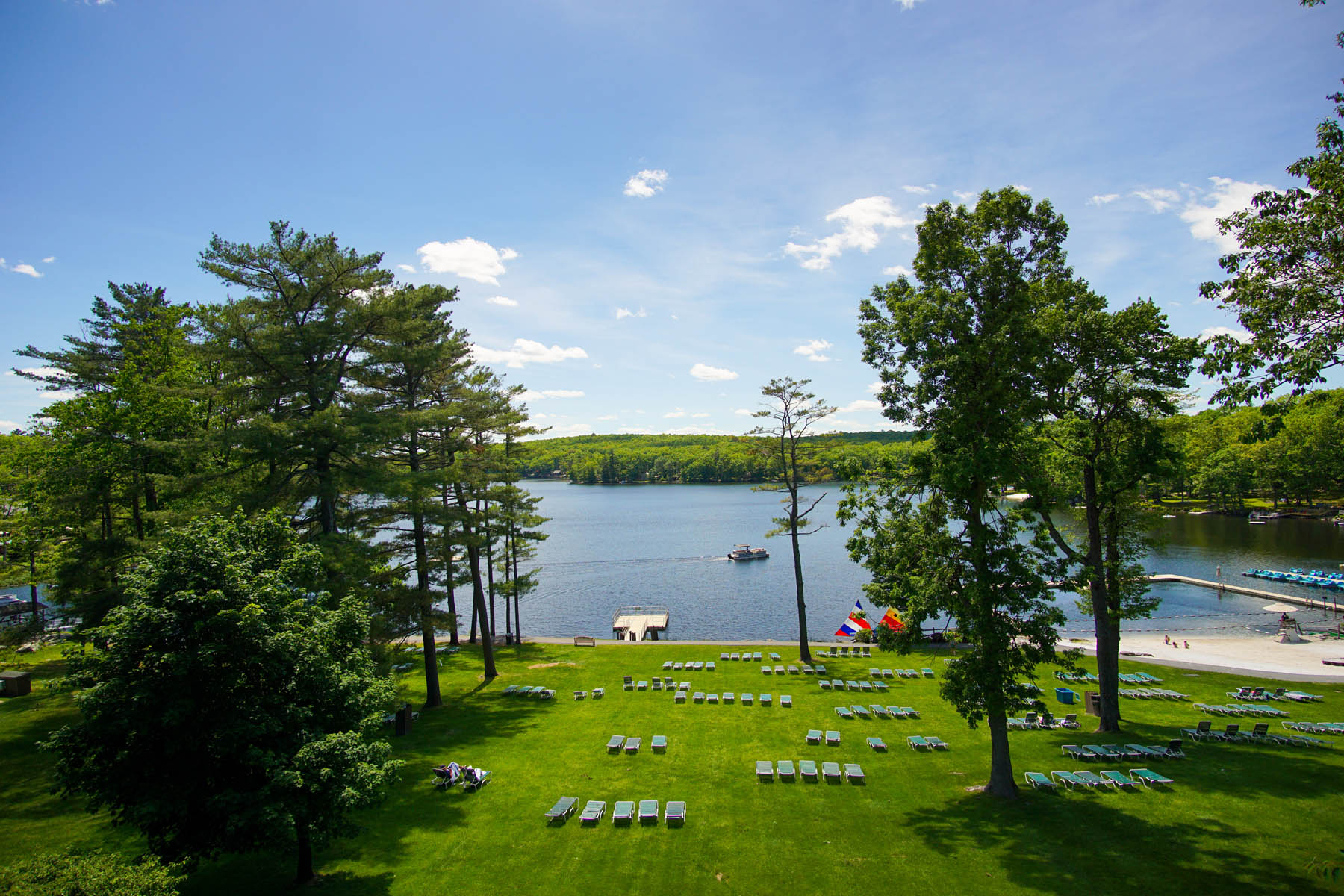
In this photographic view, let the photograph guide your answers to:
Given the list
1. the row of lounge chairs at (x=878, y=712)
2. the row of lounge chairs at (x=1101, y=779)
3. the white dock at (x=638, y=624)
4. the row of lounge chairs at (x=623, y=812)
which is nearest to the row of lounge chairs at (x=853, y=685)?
the row of lounge chairs at (x=878, y=712)

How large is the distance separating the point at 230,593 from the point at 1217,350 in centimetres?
1697

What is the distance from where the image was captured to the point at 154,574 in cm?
1069

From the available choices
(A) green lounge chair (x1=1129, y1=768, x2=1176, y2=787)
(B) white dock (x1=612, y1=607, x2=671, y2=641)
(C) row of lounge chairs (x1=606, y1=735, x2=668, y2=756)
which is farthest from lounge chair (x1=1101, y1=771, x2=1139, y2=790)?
(B) white dock (x1=612, y1=607, x2=671, y2=641)

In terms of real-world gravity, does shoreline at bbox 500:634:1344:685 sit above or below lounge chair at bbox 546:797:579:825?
below

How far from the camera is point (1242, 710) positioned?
859 inches

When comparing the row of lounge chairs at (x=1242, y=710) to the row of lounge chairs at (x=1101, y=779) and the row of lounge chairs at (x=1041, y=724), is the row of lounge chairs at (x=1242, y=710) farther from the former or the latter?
the row of lounge chairs at (x=1101, y=779)

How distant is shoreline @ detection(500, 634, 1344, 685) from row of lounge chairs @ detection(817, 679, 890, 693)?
26.5 feet

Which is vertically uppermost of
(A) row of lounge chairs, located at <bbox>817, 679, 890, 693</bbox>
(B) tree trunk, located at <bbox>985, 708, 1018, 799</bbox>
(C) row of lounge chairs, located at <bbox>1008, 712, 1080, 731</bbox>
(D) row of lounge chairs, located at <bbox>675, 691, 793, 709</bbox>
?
(B) tree trunk, located at <bbox>985, 708, 1018, 799</bbox>

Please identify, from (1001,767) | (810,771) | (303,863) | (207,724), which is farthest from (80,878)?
(1001,767)

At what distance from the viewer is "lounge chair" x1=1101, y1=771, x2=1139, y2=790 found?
15.9 meters

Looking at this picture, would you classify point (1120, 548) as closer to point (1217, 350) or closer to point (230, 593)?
point (1217, 350)

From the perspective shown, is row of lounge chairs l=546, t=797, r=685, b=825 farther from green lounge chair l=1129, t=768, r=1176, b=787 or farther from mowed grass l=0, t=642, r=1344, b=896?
green lounge chair l=1129, t=768, r=1176, b=787

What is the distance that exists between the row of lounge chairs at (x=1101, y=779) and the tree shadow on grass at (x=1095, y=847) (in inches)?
17.9

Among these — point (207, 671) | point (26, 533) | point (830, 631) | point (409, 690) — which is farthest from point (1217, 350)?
point (26, 533)
